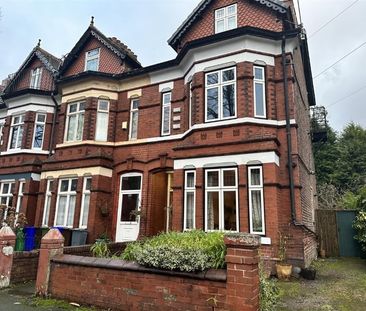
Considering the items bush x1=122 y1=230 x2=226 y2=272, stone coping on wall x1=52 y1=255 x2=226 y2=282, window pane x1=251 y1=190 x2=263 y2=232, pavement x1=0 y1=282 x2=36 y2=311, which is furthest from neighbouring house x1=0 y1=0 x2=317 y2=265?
pavement x1=0 y1=282 x2=36 y2=311

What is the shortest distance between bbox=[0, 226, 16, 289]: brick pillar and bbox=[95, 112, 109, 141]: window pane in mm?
7069

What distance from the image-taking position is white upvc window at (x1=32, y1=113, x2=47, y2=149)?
52.1ft

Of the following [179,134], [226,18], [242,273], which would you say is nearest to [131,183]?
[179,134]

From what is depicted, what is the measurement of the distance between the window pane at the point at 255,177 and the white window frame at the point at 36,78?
13111mm

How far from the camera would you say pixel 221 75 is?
10.8 metres

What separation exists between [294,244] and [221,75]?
6056mm

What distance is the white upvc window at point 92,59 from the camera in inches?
592

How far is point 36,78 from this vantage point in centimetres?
1706

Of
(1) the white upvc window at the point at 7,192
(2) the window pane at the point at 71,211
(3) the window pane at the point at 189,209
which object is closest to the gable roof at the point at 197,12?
(3) the window pane at the point at 189,209

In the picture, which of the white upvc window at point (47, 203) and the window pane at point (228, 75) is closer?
the window pane at point (228, 75)

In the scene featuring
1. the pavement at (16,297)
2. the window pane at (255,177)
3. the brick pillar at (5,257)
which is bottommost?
the pavement at (16,297)

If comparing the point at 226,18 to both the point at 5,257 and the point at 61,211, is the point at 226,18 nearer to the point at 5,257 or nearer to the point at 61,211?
the point at 61,211

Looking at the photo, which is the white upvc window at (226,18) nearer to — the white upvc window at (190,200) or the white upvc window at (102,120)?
the white upvc window at (190,200)

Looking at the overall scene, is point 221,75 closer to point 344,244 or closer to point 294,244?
point 294,244
